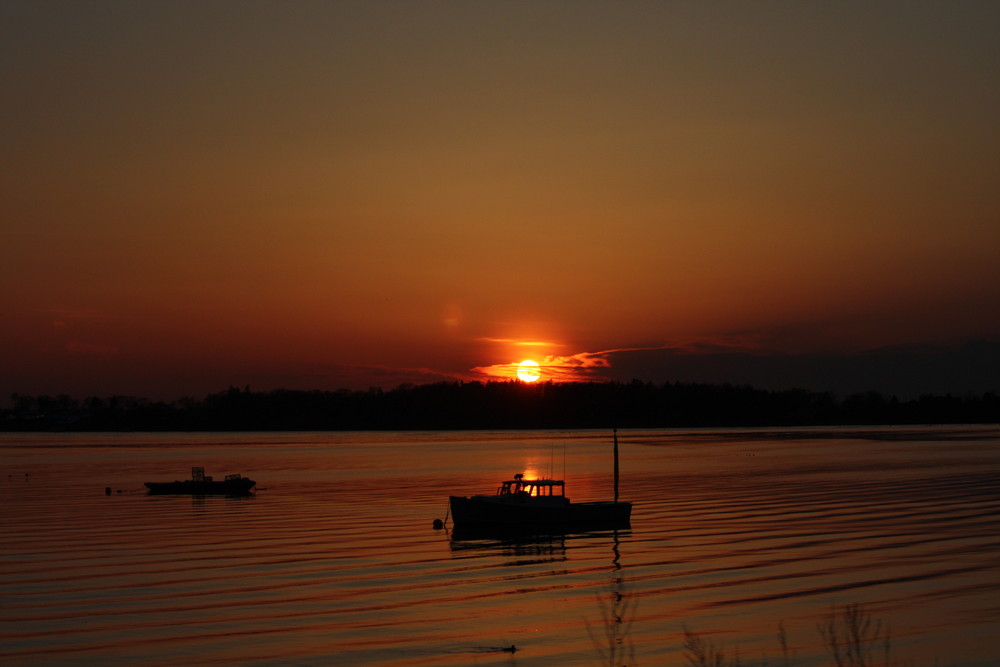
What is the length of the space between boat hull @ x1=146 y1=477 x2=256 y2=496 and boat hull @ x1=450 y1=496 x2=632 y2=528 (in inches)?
1326

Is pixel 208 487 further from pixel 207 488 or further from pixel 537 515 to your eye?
pixel 537 515

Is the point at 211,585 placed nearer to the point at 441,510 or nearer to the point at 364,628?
the point at 364,628

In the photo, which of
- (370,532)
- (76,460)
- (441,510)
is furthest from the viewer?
(76,460)

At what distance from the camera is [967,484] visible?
257 feet

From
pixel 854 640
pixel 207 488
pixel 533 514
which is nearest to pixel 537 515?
pixel 533 514

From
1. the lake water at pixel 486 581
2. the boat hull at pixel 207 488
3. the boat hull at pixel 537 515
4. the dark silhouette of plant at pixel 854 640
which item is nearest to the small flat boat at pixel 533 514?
the boat hull at pixel 537 515

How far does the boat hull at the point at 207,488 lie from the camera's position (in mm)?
83375

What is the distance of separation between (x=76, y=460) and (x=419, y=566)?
419ft

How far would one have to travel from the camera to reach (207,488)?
3312 inches

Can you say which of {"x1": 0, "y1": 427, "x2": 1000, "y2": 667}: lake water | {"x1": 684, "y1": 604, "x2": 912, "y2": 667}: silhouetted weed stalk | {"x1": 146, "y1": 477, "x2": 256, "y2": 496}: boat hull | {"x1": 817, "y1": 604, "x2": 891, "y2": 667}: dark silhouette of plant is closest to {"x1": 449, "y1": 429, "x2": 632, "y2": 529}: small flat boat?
{"x1": 0, "y1": 427, "x2": 1000, "y2": 667}: lake water

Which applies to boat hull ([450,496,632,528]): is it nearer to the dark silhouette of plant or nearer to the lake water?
the lake water

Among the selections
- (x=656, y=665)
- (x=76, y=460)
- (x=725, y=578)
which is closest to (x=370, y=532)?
(x=725, y=578)

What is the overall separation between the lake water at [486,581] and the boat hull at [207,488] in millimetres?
7786

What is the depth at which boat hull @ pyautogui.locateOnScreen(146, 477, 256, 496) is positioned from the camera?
Answer: 83375 millimetres
